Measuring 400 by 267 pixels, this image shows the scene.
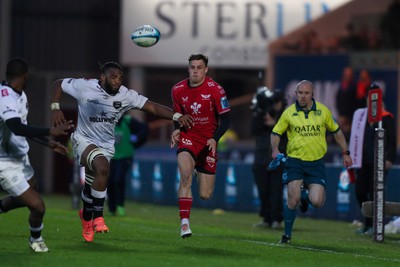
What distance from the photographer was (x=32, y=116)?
39438mm

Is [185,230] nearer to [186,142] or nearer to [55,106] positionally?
[186,142]

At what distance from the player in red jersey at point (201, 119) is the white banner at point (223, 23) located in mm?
19766

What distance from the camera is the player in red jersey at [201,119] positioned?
1519cm

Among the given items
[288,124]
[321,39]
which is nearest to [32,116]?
[321,39]

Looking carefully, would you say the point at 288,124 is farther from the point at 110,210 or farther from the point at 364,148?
the point at 110,210

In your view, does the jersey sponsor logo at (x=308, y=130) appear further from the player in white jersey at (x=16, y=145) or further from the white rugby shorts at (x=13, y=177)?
the white rugby shorts at (x=13, y=177)

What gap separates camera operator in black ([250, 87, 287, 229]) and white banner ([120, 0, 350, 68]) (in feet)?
48.0

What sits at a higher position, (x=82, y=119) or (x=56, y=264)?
(x=82, y=119)

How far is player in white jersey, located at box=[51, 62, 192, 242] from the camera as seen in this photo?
49.1ft

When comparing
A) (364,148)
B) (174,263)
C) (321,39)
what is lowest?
(174,263)

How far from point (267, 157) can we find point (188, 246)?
5.87 m

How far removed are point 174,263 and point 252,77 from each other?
23.8 m

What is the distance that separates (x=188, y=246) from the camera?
49.0 feet

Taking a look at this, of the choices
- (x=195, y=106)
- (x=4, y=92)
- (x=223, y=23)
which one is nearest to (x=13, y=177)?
(x=4, y=92)
